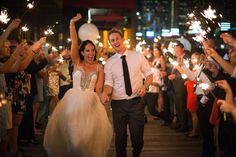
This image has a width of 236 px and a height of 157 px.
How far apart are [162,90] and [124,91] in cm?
551

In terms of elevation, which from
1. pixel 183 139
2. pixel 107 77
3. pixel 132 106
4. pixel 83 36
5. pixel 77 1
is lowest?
pixel 183 139

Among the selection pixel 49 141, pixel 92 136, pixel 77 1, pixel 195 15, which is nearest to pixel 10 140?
pixel 49 141

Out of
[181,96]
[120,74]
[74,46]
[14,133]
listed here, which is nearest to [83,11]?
[181,96]

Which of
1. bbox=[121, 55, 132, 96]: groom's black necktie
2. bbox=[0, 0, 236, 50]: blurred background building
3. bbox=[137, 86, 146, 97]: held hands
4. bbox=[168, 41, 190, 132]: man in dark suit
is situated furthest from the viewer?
bbox=[168, 41, 190, 132]: man in dark suit

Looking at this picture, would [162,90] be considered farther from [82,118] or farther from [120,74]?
[82,118]

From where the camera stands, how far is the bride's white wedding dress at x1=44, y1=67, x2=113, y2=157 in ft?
22.3

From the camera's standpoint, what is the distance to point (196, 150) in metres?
9.17

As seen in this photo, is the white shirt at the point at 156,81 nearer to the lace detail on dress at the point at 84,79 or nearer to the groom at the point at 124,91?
the groom at the point at 124,91

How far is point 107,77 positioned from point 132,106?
66cm

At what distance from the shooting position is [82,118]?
6.83 m

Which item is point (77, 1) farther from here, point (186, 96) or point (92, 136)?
point (92, 136)

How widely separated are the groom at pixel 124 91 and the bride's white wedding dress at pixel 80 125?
266 mm

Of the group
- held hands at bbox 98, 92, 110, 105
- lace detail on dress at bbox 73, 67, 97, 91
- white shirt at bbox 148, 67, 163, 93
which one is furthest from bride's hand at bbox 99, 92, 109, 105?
white shirt at bbox 148, 67, 163, 93

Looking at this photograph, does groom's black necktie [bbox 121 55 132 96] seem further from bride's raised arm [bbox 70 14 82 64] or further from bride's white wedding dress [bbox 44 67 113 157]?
bride's raised arm [bbox 70 14 82 64]
